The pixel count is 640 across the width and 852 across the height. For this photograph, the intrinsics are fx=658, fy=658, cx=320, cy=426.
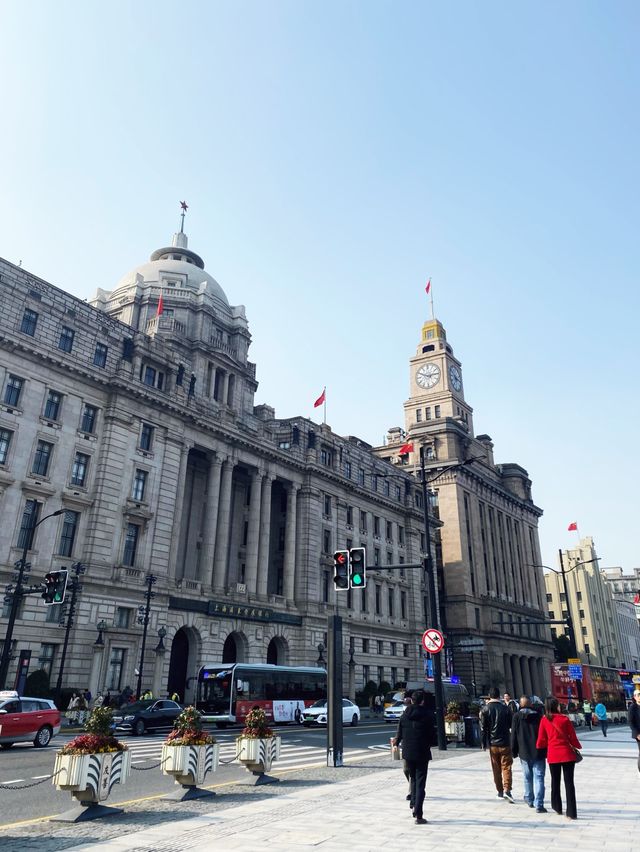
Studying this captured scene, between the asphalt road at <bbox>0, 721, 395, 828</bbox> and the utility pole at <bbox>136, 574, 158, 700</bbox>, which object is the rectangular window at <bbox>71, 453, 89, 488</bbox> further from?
the asphalt road at <bbox>0, 721, 395, 828</bbox>

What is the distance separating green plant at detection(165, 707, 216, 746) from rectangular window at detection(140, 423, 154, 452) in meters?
33.2

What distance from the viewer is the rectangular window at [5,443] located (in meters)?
37.8

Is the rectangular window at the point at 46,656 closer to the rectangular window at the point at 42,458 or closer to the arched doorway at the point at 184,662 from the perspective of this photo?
the rectangular window at the point at 42,458

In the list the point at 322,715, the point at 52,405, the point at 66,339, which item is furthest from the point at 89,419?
the point at 322,715

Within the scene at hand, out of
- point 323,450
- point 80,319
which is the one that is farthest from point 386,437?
point 80,319

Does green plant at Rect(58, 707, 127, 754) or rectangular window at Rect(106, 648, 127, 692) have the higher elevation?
rectangular window at Rect(106, 648, 127, 692)

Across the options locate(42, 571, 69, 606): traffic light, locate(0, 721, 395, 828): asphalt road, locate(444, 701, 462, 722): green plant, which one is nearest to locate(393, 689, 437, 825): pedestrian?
locate(0, 721, 395, 828): asphalt road

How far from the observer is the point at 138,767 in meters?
17.8

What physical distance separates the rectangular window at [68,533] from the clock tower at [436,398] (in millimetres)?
59281

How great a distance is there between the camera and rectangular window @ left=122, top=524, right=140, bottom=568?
4312 cm

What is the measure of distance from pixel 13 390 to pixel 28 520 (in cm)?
779

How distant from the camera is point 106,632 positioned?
3941 cm

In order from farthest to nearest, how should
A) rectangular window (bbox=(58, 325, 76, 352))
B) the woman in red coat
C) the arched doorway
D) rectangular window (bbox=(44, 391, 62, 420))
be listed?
the arched doorway → rectangular window (bbox=(58, 325, 76, 352)) → rectangular window (bbox=(44, 391, 62, 420)) → the woman in red coat

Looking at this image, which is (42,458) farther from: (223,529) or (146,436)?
(223,529)
